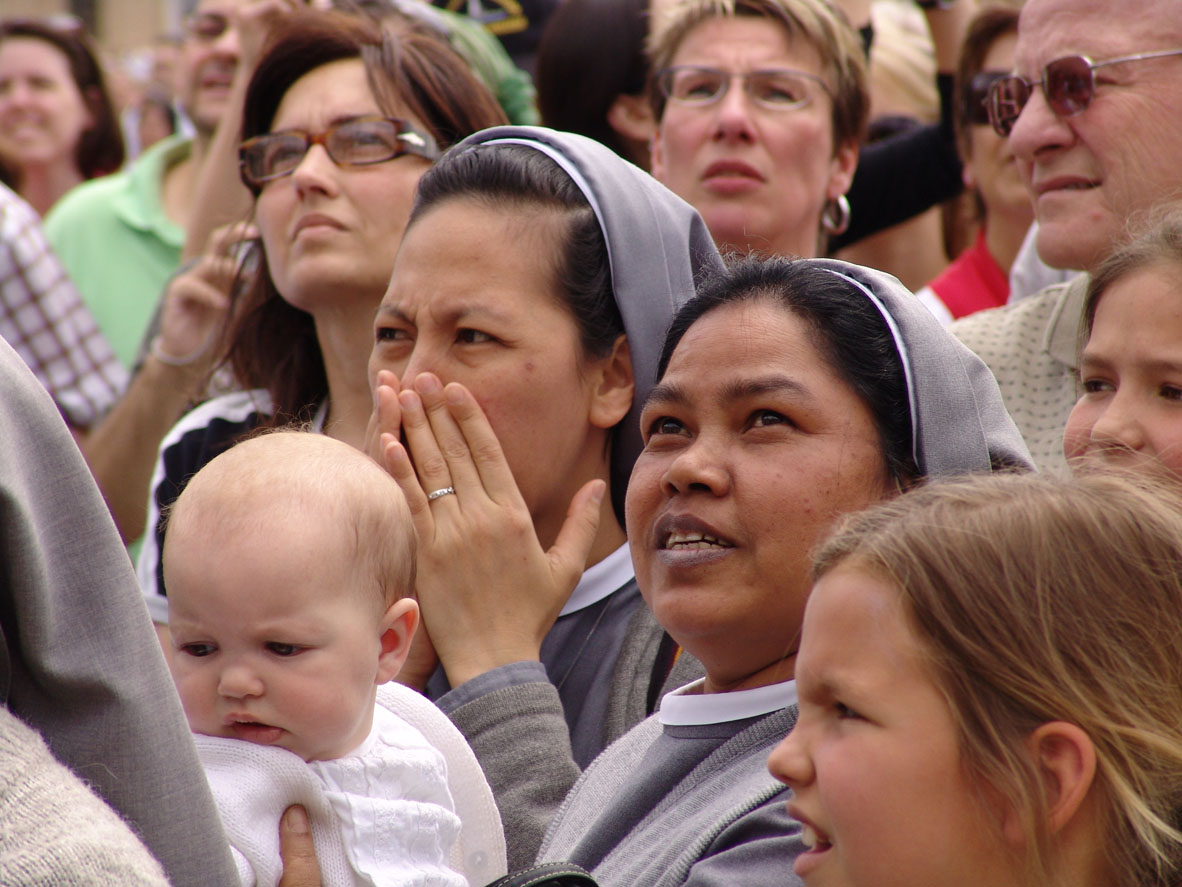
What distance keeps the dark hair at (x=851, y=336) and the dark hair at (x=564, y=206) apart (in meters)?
0.58

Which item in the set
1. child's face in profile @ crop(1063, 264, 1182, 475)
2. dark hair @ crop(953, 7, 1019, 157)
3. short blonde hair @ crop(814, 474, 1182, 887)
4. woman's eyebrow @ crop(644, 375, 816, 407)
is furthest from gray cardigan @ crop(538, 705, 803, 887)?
dark hair @ crop(953, 7, 1019, 157)

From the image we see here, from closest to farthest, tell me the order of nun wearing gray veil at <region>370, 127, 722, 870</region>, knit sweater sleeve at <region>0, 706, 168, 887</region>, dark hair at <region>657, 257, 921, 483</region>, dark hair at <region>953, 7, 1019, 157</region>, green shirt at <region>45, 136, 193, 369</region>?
knit sweater sleeve at <region>0, 706, 168, 887</region>
dark hair at <region>657, 257, 921, 483</region>
nun wearing gray veil at <region>370, 127, 722, 870</region>
dark hair at <region>953, 7, 1019, 157</region>
green shirt at <region>45, 136, 193, 369</region>

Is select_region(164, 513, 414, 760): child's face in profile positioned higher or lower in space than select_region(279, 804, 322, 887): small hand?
higher

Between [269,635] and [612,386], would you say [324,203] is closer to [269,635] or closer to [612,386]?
[612,386]

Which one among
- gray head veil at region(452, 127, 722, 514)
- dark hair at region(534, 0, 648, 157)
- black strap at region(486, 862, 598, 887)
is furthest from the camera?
dark hair at region(534, 0, 648, 157)

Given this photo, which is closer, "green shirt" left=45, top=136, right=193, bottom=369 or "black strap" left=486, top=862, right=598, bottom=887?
"black strap" left=486, top=862, right=598, bottom=887

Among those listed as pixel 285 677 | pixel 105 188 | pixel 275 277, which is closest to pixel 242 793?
pixel 285 677

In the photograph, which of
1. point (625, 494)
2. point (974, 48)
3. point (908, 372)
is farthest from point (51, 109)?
point (908, 372)

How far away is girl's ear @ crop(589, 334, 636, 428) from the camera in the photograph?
2828 mm

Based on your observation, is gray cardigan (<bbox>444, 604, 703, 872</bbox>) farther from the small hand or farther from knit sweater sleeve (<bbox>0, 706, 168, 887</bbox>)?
knit sweater sleeve (<bbox>0, 706, 168, 887</bbox>)

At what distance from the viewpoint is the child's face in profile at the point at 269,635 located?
6.50 feet

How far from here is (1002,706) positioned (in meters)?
1.49

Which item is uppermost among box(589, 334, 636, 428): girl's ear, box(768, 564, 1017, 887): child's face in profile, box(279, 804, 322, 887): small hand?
box(768, 564, 1017, 887): child's face in profile

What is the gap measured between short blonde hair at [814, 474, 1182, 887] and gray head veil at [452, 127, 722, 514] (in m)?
1.20
